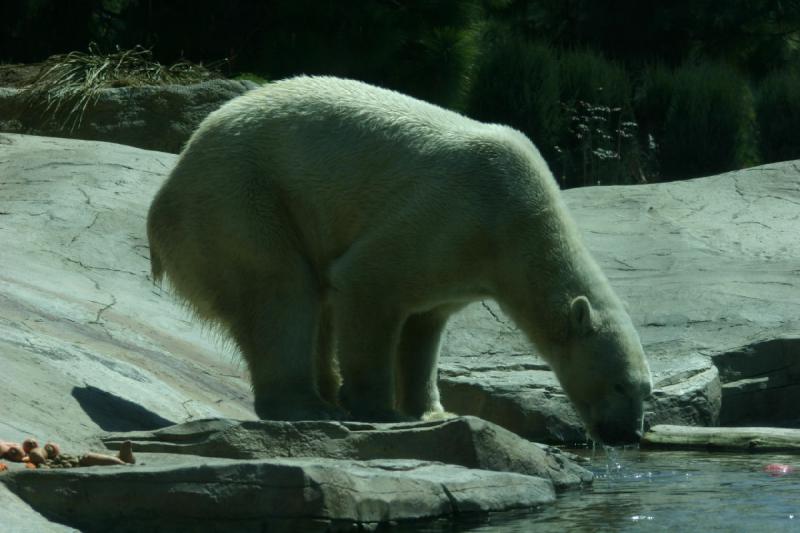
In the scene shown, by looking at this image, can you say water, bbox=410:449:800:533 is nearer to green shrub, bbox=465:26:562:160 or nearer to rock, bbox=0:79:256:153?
rock, bbox=0:79:256:153

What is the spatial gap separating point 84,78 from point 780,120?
364 inches

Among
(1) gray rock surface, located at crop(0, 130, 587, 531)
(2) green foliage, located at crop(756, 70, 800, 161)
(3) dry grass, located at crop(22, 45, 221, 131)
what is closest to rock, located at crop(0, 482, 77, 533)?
(1) gray rock surface, located at crop(0, 130, 587, 531)

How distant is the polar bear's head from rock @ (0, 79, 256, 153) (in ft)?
18.7

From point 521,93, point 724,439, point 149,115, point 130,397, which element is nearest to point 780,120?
point 521,93

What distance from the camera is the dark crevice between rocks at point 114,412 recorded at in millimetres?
5059

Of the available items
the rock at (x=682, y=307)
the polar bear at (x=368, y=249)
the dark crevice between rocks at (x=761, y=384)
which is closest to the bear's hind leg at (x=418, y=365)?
the polar bear at (x=368, y=249)

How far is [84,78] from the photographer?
35.2 feet

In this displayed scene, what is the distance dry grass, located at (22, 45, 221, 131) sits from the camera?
→ 10.4m

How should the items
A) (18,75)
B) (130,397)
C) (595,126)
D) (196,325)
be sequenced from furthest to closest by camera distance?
(595,126) → (18,75) → (196,325) → (130,397)

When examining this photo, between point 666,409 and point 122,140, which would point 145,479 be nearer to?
point 666,409

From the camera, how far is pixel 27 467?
4.01 metres

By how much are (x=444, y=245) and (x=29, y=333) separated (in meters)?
1.82

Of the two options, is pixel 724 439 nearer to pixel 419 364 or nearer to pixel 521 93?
pixel 419 364

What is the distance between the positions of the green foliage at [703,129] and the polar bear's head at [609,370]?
1044 centimetres
